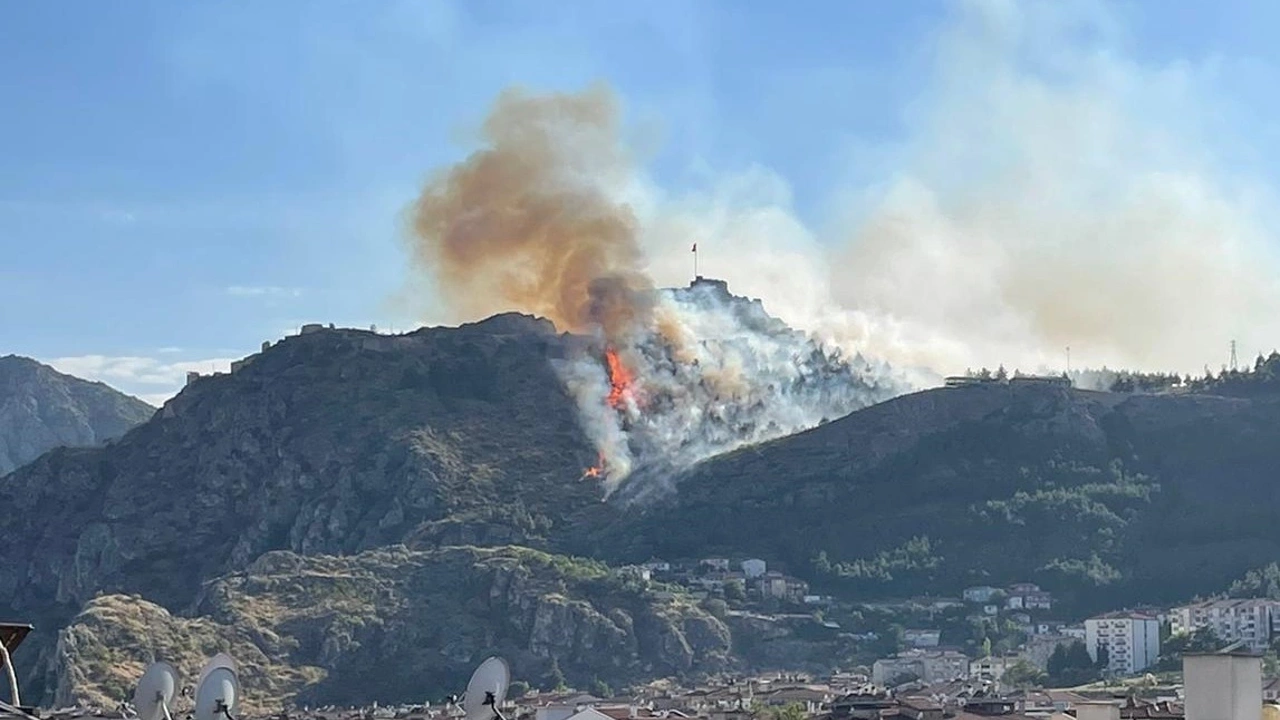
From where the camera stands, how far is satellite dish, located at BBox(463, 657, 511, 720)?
32.1 meters

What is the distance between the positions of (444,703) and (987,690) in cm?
4508

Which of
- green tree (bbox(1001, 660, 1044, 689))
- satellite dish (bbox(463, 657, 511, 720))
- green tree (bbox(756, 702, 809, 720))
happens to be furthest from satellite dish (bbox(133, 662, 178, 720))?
green tree (bbox(1001, 660, 1044, 689))

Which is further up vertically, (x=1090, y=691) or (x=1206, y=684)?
(x=1090, y=691)

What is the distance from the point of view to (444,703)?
200 m

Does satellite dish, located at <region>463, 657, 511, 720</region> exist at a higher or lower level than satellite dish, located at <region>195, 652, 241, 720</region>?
higher

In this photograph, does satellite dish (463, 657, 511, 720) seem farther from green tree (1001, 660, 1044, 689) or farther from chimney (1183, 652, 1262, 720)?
green tree (1001, 660, 1044, 689)

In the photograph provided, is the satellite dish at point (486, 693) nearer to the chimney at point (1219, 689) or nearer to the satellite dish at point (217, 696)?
the satellite dish at point (217, 696)

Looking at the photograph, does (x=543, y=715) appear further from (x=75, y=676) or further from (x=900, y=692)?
(x=75, y=676)

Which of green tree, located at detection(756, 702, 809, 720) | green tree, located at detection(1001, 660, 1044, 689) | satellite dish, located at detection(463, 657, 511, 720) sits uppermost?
green tree, located at detection(1001, 660, 1044, 689)

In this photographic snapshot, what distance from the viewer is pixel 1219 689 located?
23891 millimetres

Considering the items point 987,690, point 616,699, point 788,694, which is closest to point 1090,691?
point 987,690

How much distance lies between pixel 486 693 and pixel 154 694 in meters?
3.90

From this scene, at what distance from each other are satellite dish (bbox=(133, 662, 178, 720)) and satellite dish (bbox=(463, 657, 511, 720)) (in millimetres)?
3416

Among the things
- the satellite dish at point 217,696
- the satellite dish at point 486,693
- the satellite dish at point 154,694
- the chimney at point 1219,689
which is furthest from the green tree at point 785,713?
the chimney at point 1219,689
